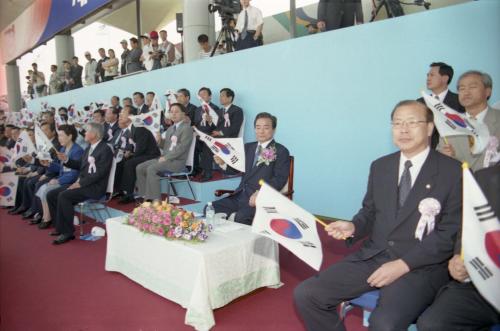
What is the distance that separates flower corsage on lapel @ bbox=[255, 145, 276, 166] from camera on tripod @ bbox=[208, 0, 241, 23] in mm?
3383

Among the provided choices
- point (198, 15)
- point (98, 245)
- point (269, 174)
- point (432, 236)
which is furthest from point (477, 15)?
point (198, 15)

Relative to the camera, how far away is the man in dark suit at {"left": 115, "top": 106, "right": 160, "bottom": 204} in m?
5.38

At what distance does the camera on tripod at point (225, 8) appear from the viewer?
5820 millimetres

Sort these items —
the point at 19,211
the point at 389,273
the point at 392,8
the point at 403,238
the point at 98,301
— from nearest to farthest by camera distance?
the point at 389,273, the point at 403,238, the point at 98,301, the point at 392,8, the point at 19,211

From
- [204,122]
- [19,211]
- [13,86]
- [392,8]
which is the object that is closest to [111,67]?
[19,211]

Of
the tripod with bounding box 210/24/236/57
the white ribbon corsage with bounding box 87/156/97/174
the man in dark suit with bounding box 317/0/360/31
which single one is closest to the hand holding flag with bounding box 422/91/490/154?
the man in dark suit with bounding box 317/0/360/31

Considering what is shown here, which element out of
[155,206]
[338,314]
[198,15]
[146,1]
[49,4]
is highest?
[49,4]

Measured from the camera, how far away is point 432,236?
1.72 meters

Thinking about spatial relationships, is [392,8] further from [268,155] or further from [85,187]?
[85,187]

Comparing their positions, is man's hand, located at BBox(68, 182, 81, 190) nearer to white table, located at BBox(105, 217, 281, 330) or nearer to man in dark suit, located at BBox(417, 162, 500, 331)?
white table, located at BBox(105, 217, 281, 330)

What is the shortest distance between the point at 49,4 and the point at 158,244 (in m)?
12.7

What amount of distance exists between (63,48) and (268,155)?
11.7 m

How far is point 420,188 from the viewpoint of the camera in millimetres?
1771

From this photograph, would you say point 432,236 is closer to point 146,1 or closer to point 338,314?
point 338,314
